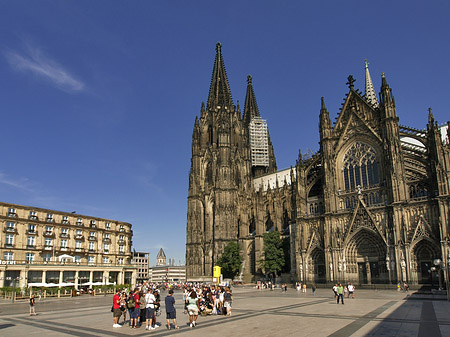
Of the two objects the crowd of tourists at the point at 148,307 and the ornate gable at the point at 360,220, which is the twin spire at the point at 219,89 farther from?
the crowd of tourists at the point at 148,307

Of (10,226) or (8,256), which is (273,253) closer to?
(8,256)

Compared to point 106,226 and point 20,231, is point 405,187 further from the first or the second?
point 20,231

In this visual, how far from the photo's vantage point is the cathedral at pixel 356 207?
4528 centimetres

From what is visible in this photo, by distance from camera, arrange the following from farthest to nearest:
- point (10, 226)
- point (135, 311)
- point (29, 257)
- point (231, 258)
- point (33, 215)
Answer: point (231, 258)
point (33, 215)
point (29, 257)
point (10, 226)
point (135, 311)

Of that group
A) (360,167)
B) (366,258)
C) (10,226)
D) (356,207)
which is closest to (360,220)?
(356,207)

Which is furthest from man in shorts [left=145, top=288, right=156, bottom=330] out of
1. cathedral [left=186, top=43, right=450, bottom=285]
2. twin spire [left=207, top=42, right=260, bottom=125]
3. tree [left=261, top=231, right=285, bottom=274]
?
twin spire [left=207, top=42, right=260, bottom=125]

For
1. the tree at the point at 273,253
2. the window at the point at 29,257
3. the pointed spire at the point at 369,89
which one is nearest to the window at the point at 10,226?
the window at the point at 29,257

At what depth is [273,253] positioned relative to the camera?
61250 millimetres

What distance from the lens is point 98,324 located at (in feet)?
59.0

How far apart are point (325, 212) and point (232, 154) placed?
3216 cm

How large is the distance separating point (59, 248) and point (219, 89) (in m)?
49.8

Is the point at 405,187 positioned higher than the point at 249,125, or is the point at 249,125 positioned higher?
the point at 249,125

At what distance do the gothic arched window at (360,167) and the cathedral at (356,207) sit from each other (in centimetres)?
14

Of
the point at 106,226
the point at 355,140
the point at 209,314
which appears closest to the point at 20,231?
the point at 106,226
